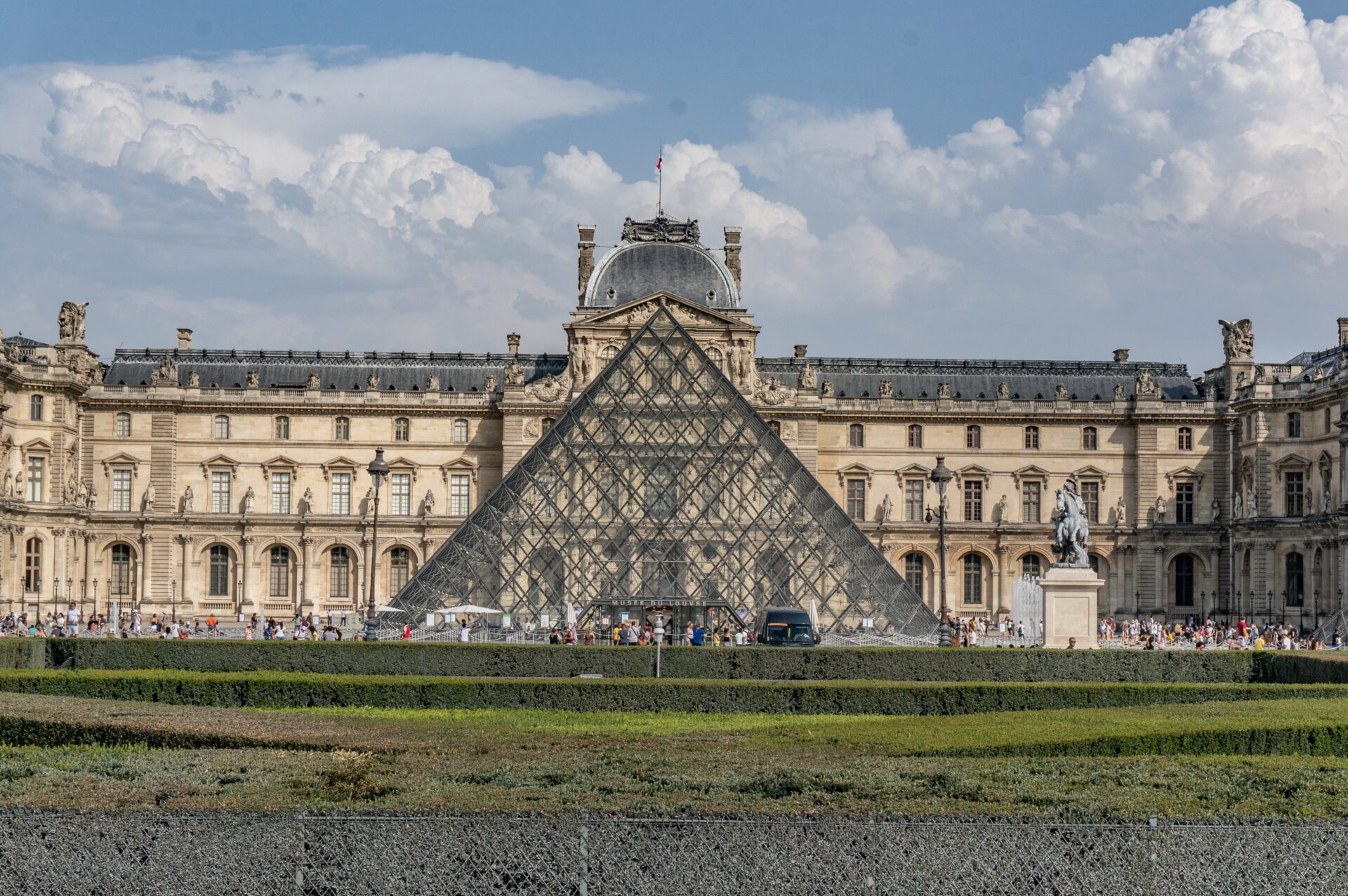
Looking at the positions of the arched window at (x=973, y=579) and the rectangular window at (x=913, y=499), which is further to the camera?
the rectangular window at (x=913, y=499)

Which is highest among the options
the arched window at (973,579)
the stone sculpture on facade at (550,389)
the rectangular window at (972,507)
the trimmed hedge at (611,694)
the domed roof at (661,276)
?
the domed roof at (661,276)

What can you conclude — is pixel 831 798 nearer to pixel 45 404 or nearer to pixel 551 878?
pixel 551 878

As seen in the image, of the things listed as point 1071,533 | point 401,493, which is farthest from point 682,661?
point 401,493

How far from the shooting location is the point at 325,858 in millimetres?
8867

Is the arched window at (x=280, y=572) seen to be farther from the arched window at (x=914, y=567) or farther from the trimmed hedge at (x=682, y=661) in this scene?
the trimmed hedge at (x=682, y=661)

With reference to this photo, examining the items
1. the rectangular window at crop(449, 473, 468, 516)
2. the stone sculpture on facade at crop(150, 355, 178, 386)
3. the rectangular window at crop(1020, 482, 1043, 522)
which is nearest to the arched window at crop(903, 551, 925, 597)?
the rectangular window at crop(1020, 482, 1043, 522)

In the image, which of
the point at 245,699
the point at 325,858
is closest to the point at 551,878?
the point at 325,858

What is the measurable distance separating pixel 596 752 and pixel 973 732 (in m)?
3.92

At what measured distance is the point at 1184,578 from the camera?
5881 cm

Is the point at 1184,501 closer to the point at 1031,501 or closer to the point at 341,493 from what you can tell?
the point at 1031,501

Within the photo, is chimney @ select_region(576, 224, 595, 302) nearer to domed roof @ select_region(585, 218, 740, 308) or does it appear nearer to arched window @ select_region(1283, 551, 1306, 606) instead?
domed roof @ select_region(585, 218, 740, 308)

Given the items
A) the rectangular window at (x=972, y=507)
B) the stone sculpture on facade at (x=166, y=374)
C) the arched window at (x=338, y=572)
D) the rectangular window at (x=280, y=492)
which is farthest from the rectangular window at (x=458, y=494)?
the rectangular window at (x=972, y=507)

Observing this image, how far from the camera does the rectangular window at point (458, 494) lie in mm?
58281

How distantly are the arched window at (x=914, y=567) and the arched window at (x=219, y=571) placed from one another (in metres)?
24.3
